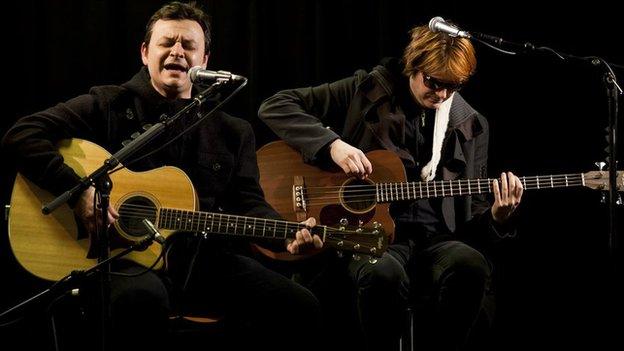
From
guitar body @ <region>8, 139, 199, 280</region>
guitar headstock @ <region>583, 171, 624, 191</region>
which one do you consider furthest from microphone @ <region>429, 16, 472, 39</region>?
guitar body @ <region>8, 139, 199, 280</region>

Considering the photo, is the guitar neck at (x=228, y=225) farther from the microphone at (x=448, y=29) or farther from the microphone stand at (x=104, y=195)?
the microphone at (x=448, y=29)

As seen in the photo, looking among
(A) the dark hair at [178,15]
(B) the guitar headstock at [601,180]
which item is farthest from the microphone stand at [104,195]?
(B) the guitar headstock at [601,180]

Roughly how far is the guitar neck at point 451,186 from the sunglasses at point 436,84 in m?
0.44

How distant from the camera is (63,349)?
348cm

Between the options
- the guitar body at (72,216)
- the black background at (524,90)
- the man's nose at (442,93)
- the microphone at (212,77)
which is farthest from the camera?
the black background at (524,90)

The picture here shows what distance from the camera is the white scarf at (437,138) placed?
11.7 ft

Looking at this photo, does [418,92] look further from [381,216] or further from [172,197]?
[172,197]

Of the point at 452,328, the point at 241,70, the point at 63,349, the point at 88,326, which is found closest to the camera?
the point at 88,326

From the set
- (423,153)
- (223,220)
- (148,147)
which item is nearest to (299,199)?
(223,220)

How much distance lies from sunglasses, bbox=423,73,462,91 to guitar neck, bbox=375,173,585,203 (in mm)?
435

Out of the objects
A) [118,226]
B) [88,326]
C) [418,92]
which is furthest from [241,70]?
[88,326]

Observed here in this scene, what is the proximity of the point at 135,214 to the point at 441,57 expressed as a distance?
1540 mm

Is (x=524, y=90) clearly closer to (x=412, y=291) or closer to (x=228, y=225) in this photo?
(x=412, y=291)

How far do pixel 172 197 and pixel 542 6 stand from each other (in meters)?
2.44
